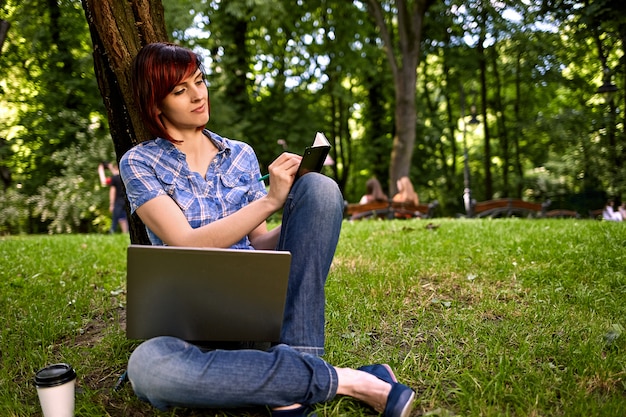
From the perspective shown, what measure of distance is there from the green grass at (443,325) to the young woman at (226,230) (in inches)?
6.6

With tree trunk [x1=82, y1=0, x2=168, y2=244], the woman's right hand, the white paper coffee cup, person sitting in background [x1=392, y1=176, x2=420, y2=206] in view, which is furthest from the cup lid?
person sitting in background [x1=392, y1=176, x2=420, y2=206]

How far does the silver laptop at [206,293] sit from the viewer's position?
1.55m

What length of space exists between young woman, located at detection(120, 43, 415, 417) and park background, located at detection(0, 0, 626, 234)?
8452 millimetres

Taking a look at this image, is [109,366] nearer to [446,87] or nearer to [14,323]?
[14,323]

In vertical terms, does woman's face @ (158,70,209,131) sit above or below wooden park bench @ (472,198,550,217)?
above

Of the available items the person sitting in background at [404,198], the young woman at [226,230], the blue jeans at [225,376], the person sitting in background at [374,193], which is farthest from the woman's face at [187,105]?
the person sitting in background at [374,193]

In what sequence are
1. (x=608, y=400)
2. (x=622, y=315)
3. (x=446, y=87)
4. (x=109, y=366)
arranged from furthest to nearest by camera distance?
1. (x=446, y=87)
2. (x=622, y=315)
3. (x=109, y=366)
4. (x=608, y=400)

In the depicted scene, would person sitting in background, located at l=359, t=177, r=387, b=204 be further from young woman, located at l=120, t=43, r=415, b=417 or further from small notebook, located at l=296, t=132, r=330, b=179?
small notebook, located at l=296, t=132, r=330, b=179

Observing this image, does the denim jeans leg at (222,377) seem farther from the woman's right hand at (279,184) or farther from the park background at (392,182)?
the woman's right hand at (279,184)

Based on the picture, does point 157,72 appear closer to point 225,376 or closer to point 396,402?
point 225,376

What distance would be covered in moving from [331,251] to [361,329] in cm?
82

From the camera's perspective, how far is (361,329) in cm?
258

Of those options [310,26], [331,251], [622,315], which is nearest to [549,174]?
[310,26]

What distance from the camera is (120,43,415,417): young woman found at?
1.61 metres
